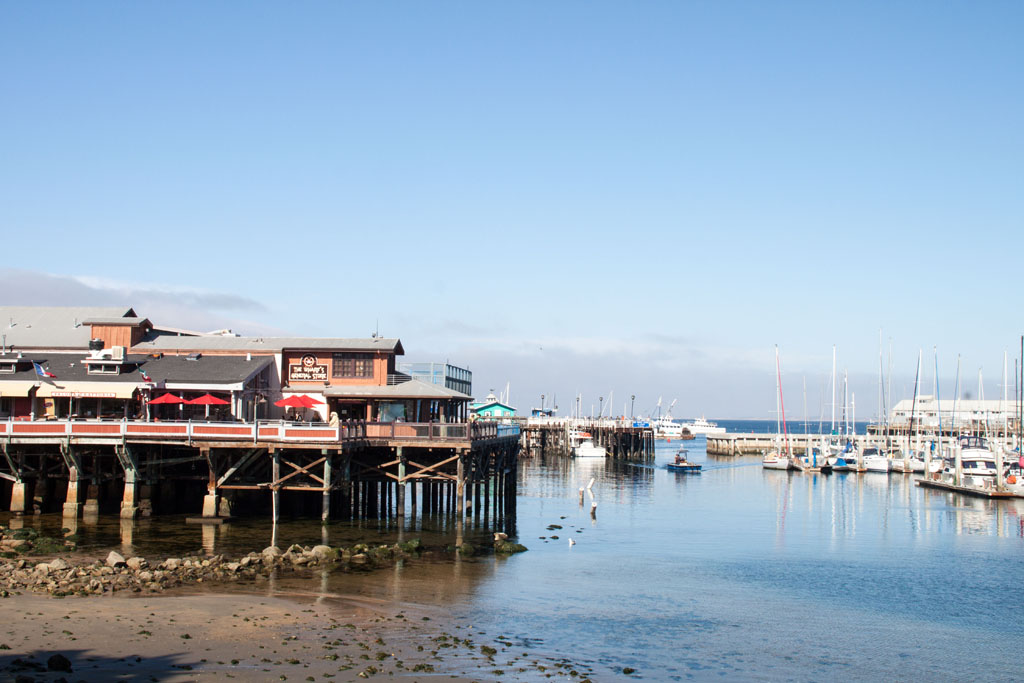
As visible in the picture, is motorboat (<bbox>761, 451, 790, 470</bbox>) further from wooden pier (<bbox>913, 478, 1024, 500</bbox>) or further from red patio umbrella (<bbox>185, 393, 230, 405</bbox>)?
red patio umbrella (<bbox>185, 393, 230, 405</bbox>)

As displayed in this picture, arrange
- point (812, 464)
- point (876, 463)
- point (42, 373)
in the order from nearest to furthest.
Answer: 1. point (42, 373)
2. point (876, 463)
3. point (812, 464)

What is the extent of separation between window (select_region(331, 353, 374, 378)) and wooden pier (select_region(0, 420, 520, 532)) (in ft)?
14.6

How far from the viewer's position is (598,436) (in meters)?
138

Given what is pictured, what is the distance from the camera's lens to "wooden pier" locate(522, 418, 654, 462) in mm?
129875

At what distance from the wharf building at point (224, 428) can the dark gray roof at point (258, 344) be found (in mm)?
112

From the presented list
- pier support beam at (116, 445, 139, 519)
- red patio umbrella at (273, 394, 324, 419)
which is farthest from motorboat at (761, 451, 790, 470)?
pier support beam at (116, 445, 139, 519)

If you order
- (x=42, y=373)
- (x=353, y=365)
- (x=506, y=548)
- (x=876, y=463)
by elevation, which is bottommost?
(x=876, y=463)

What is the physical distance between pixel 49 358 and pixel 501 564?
97.7ft

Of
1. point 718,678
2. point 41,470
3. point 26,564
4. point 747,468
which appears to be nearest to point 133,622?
point 26,564

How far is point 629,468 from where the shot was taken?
112 metres

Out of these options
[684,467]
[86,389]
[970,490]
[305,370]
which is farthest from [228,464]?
[684,467]

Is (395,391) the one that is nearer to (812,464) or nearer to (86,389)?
(86,389)

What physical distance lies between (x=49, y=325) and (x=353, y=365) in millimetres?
20083

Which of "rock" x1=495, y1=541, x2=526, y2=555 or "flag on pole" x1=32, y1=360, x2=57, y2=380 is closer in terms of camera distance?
"rock" x1=495, y1=541, x2=526, y2=555
